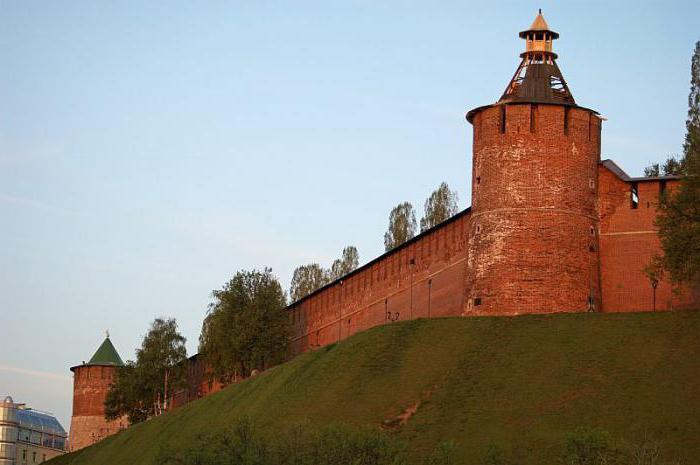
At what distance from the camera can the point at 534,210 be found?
56.4m

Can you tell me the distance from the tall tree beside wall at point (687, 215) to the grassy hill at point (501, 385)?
5.78 ft

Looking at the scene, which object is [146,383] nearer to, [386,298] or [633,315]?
[386,298]

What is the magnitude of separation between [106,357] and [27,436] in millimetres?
20559

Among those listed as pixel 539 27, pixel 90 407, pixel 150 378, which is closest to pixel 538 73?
pixel 539 27

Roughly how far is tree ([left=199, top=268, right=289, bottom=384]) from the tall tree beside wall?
2544 cm

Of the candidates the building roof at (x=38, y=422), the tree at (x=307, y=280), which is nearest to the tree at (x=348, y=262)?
the tree at (x=307, y=280)

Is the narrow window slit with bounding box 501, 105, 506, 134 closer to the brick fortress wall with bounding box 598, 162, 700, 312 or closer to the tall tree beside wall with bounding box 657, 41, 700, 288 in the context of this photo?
the brick fortress wall with bounding box 598, 162, 700, 312

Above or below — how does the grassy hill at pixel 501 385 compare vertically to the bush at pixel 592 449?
above

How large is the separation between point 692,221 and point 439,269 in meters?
13.7

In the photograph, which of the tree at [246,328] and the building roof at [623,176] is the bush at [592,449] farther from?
the tree at [246,328]

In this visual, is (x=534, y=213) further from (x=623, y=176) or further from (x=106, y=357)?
(x=106, y=357)

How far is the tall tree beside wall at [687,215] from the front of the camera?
5122 cm

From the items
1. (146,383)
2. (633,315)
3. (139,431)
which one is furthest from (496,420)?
(146,383)

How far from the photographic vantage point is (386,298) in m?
67.8
